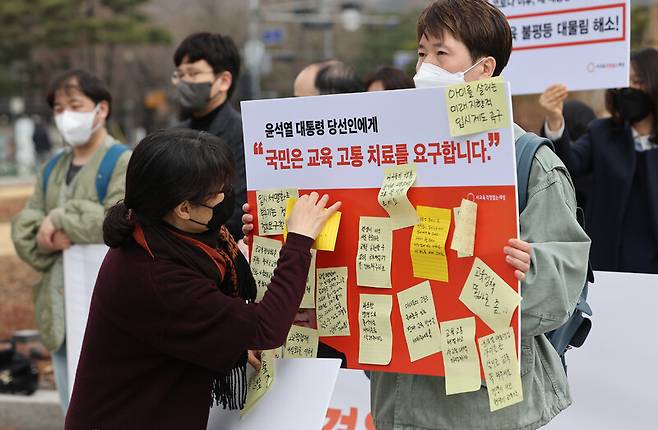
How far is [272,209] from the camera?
8.46 ft

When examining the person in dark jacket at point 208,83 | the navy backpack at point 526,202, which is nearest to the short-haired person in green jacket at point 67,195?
the person in dark jacket at point 208,83

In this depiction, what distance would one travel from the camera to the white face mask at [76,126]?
4.64 meters

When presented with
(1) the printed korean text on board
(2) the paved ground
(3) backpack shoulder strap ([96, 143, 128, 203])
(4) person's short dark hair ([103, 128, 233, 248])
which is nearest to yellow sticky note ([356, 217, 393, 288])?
(1) the printed korean text on board

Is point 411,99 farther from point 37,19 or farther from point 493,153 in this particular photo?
point 37,19

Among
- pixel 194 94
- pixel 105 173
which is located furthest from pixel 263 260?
pixel 105 173

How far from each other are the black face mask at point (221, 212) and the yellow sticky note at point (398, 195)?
44cm

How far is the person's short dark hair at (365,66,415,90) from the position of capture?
15.9 ft

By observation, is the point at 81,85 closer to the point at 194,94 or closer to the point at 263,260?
the point at 194,94

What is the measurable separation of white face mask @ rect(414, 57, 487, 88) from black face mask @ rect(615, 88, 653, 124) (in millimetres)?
2068

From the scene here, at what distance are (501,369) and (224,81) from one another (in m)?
2.65

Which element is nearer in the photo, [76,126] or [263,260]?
[263,260]

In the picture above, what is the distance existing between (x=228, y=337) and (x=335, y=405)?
189 cm

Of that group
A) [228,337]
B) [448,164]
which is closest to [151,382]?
[228,337]

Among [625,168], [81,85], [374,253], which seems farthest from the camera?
[81,85]
